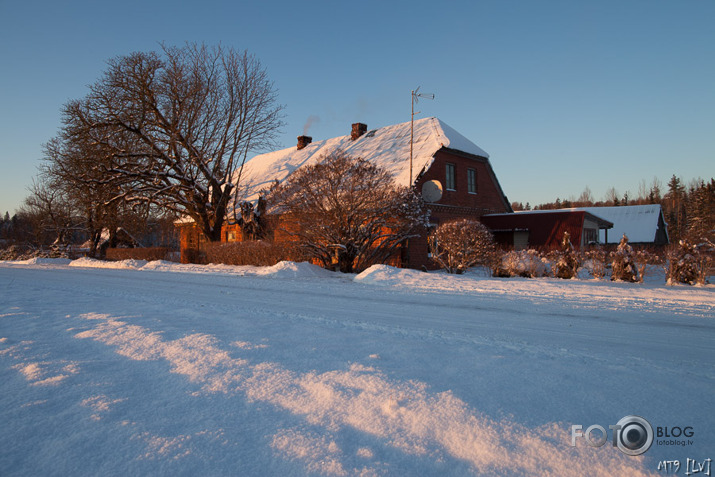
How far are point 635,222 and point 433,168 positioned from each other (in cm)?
2936

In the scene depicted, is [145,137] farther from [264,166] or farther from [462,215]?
[462,215]

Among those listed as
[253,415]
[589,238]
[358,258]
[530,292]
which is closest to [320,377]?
[253,415]

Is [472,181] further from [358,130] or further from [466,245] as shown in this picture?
[466,245]

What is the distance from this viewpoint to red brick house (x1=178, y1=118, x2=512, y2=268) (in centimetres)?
2159

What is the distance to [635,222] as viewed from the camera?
40406mm

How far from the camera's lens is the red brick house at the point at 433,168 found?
70.8ft

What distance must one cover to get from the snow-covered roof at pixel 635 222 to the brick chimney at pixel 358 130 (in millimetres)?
23032

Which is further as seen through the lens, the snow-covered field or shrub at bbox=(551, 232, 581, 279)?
shrub at bbox=(551, 232, 581, 279)

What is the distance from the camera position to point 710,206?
2176 inches

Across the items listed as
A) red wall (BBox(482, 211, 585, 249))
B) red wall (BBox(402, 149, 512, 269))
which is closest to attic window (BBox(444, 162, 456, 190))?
red wall (BBox(402, 149, 512, 269))

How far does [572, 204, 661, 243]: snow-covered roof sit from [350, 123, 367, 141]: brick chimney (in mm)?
23032

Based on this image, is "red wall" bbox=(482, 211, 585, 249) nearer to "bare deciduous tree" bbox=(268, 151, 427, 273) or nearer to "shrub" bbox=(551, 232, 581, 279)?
"shrub" bbox=(551, 232, 581, 279)

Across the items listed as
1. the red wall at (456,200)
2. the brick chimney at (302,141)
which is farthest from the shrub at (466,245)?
the brick chimney at (302,141)

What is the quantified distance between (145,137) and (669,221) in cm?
7379
